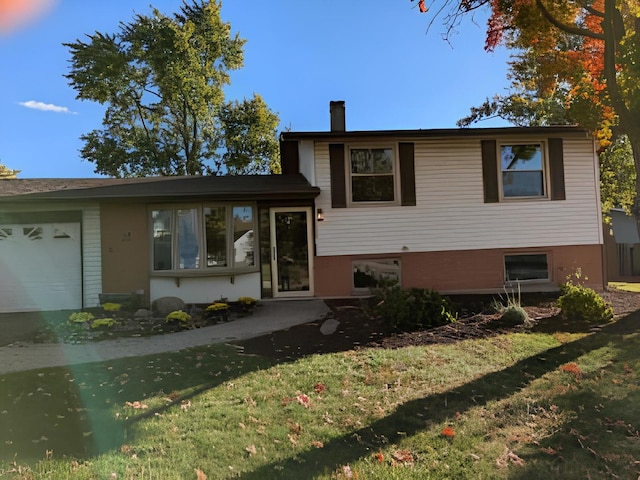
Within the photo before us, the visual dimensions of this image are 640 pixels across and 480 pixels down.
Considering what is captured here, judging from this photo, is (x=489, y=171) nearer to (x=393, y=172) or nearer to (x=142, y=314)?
(x=393, y=172)

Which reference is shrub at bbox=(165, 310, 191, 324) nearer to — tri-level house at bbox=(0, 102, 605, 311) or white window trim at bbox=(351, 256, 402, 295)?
tri-level house at bbox=(0, 102, 605, 311)

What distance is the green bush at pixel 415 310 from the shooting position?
7.80 metres

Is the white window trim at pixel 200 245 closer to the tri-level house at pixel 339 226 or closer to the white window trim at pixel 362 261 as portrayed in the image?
the tri-level house at pixel 339 226

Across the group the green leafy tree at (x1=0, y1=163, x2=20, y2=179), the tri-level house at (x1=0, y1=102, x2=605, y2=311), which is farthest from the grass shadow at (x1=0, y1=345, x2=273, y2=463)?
the green leafy tree at (x1=0, y1=163, x2=20, y2=179)

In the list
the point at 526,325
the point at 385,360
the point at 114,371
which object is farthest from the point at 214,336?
the point at 526,325

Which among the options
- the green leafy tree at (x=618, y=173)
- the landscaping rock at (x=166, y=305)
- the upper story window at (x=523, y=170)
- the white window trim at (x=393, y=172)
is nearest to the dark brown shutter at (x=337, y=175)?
the white window trim at (x=393, y=172)

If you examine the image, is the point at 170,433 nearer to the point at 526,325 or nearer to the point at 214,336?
the point at 214,336

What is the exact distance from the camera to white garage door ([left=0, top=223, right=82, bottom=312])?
10.7 meters

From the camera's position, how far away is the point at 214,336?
25.3 ft

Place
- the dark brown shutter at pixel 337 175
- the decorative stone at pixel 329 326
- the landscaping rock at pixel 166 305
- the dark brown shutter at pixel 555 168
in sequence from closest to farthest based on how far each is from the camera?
the decorative stone at pixel 329 326 < the landscaping rock at pixel 166 305 < the dark brown shutter at pixel 337 175 < the dark brown shutter at pixel 555 168

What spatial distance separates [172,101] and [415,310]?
2156 centimetres

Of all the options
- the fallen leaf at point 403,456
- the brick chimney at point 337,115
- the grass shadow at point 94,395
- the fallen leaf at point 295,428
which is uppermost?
the brick chimney at point 337,115

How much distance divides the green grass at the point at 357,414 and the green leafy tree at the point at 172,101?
20515 mm

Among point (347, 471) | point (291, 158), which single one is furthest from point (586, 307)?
point (291, 158)
